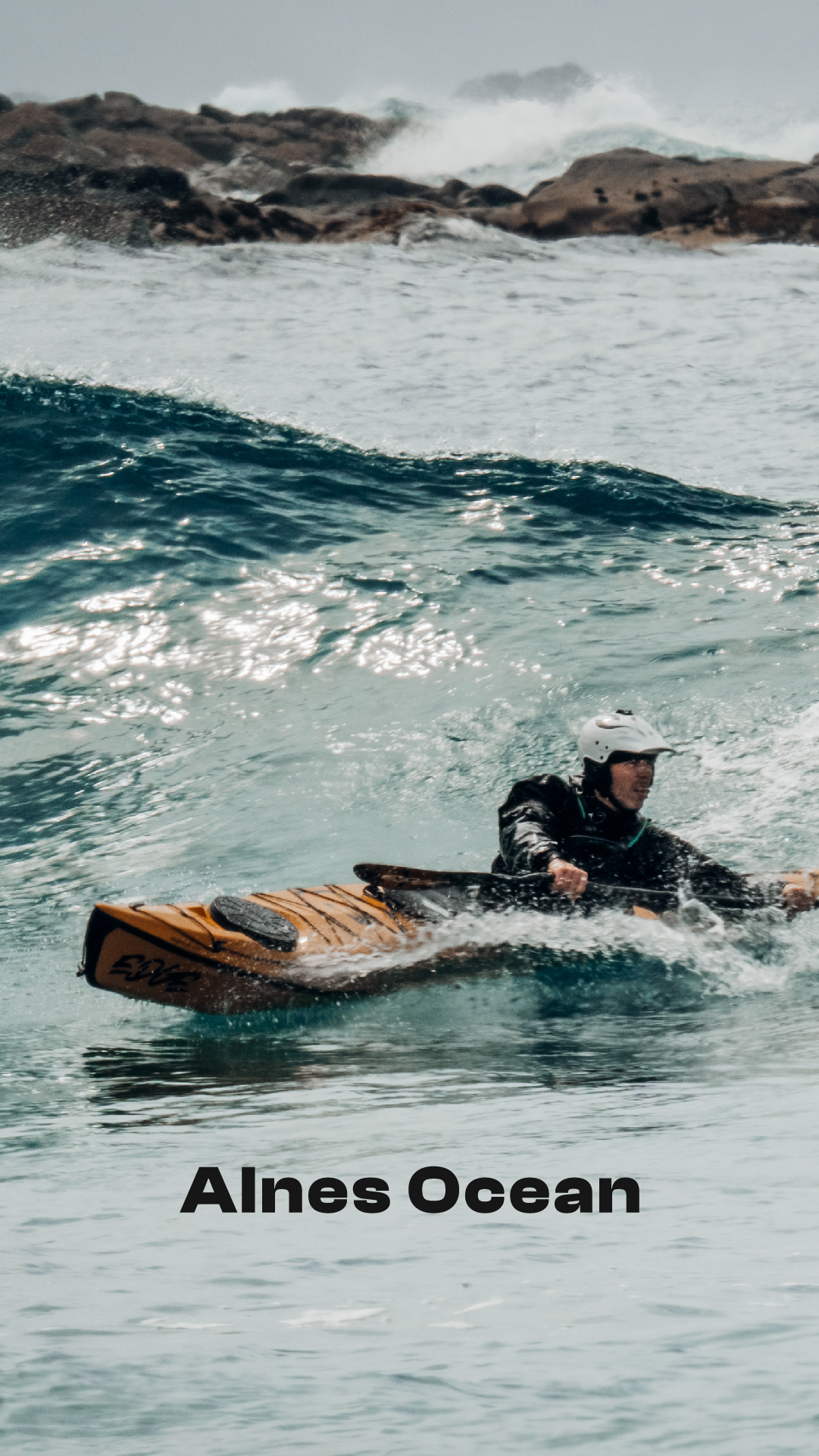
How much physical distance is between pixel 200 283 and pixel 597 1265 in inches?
694

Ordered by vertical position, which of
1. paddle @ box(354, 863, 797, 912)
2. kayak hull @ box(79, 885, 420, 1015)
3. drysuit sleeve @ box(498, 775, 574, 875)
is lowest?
kayak hull @ box(79, 885, 420, 1015)

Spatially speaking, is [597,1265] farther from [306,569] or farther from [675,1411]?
[306,569]

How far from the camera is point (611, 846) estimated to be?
535 centimetres

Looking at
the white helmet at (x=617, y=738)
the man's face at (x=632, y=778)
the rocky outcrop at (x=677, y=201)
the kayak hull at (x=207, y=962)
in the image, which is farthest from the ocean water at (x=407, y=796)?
the rocky outcrop at (x=677, y=201)

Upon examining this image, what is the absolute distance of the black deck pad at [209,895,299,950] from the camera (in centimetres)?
478

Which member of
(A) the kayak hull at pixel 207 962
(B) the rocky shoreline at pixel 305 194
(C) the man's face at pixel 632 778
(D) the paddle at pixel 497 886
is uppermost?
(B) the rocky shoreline at pixel 305 194

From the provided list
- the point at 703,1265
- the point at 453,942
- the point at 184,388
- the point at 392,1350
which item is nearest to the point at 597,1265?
the point at 703,1265

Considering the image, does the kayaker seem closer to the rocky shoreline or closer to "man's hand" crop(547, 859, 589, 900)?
"man's hand" crop(547, 859, 589, 900)

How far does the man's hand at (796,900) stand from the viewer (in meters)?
5.25

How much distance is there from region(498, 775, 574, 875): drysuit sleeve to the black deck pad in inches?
39.3

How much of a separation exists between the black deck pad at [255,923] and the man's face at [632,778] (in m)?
1.52

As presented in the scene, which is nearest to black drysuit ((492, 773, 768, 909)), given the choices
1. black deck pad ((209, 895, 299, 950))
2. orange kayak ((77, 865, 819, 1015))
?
orange kayak ((77, 865, 819, 1015))

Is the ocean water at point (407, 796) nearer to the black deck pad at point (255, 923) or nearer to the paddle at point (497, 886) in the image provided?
the paddle at point (497, 886)

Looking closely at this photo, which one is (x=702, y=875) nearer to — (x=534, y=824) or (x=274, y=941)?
(x=534, y=824)
